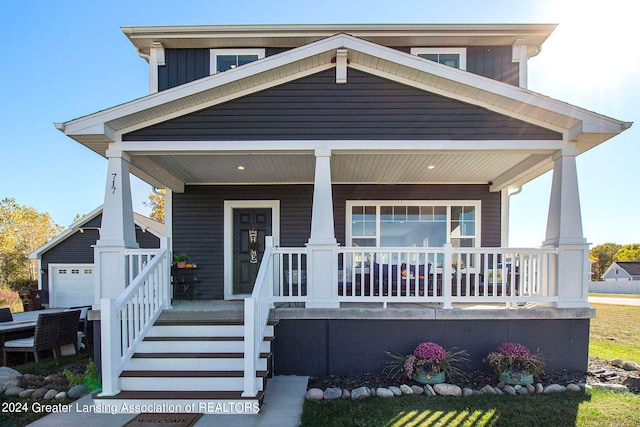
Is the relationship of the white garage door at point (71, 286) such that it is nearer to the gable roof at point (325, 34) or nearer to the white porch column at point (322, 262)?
the gable roof at point (325, 34)

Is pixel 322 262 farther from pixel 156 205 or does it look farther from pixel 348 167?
pixel 156 205

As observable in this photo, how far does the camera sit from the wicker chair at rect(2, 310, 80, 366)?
617cm

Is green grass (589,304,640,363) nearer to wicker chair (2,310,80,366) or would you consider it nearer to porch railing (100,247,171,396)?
porch railing (100,247,171,396)

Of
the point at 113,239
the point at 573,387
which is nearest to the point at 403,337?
the point at 573,387

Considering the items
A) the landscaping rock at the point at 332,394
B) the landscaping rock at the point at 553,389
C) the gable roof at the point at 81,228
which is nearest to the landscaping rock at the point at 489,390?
the landscaping rock at the point at 553,389

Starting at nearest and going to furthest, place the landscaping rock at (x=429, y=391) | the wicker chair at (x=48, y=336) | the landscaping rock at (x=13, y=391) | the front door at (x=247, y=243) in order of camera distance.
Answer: the landscaping rock at (x=429, y=391), the landscaping rock at (x=13, y=391), the wicker chair at (x=48, y=336), the front door at (x=247, y=243)

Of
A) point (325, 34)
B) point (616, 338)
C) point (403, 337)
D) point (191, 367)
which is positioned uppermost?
point (325, 34)

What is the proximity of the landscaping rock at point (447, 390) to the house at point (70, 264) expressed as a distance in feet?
40.7

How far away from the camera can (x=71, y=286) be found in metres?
14.3

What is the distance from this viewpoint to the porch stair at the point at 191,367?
3941 mm

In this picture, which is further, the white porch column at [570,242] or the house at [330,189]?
the white porch column at [570,242]

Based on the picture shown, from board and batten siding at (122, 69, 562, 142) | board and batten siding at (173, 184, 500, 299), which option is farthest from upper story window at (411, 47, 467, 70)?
board and batten siding at (122, 69, 562, 142)

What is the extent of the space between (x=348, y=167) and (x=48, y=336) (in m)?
6.01

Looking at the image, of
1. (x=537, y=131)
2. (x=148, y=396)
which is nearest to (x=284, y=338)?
(x=148, y=396)
